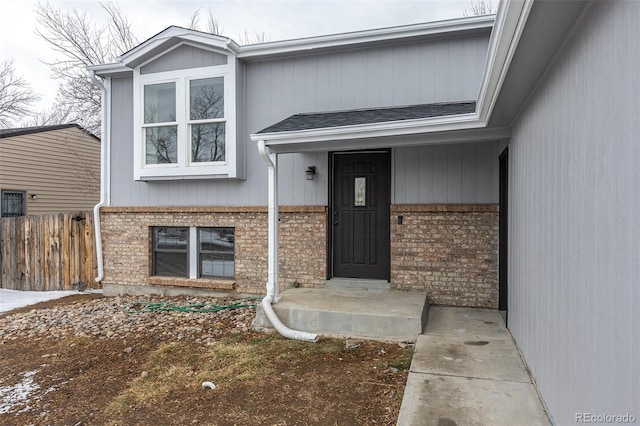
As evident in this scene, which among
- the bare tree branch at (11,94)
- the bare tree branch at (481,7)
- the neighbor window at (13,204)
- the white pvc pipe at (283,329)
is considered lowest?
the white pvc pipe at (283,329)

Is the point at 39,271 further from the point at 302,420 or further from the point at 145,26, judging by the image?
the point at 145,26

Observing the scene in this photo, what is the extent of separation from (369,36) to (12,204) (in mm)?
12304

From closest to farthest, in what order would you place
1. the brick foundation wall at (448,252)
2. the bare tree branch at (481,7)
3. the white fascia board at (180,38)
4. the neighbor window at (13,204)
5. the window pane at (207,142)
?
the brick foundation wall at (448,252)
the white fascia board at (180,38)
the window pane at (207,142)
the neighbor window at (13,204)
the bare tree branch at (481,7)

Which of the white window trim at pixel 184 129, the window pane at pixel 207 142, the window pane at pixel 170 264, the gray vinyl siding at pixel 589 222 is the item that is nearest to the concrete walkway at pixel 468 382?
the gray vinyl siding at pixel 589 222

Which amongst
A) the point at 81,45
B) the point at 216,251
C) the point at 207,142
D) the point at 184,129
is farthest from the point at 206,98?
the point at 81,45

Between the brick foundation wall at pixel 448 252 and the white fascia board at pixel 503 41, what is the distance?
2483 millimetres

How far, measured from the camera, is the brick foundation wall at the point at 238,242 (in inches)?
265

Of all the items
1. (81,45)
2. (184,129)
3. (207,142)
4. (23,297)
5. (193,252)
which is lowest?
(23,297)

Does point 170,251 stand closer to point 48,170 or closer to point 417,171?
Result: point 417,171

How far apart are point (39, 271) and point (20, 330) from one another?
12.1 feet

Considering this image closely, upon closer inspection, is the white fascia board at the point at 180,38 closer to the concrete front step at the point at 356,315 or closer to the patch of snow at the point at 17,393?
the concrete front step at the point at 356,315

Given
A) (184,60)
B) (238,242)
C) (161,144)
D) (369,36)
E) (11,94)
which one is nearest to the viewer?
(369,36)

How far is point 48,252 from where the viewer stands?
29.6ft

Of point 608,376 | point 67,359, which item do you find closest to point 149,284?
point 67,359
